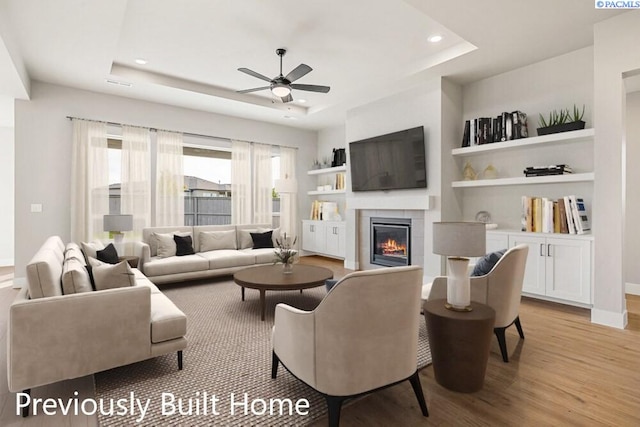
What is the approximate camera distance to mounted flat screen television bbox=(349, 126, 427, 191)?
488 cm

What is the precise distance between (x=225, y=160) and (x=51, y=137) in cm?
282

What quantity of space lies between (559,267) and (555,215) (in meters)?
0.60

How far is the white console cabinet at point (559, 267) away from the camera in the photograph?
3529 millimetres

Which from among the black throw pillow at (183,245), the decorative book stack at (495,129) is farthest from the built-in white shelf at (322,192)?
the black throw pillow at (183,245)

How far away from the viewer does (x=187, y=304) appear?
155 inches

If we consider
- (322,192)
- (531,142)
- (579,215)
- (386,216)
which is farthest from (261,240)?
(579,215)

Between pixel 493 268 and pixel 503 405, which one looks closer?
pixel 503 405

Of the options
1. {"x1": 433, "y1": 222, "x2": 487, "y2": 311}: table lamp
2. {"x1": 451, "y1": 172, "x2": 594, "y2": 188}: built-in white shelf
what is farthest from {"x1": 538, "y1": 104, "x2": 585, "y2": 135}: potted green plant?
{"x1": 433, "y1": 222, "x2": 487, "y2": 311}: table lamp

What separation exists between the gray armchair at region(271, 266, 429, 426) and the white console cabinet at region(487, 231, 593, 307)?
2.84 meters

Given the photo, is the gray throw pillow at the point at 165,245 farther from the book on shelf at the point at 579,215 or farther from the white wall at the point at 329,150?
the book on shelf at the point at 579,215

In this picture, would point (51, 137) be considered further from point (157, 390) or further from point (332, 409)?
point (332, 409)

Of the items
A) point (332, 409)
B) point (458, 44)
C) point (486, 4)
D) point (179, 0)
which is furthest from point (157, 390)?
point (458, 44)

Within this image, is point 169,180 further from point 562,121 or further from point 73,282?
point 562,121

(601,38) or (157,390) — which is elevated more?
(601,38)
